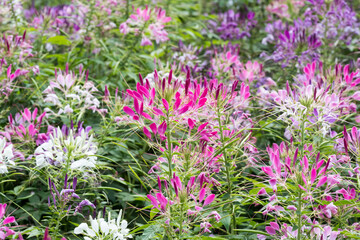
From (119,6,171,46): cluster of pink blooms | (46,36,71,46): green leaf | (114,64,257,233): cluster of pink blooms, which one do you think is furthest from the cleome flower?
(46,36,71,46): green leaf

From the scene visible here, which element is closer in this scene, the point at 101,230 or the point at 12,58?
the point at 101,230

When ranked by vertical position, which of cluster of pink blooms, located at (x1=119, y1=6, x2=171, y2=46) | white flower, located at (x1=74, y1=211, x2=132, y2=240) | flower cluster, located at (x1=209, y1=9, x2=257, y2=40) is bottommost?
white flower, located at (x1=74, y1=211, x2=132, y2=240)

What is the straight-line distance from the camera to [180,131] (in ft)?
8.36

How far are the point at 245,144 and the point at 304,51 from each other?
1292 mm

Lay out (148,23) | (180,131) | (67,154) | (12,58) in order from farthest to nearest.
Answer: (148,23), (12,58), (180,131), (67,154)

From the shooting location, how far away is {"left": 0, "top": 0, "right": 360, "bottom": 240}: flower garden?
164 centimetres

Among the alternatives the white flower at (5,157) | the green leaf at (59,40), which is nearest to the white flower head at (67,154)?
the white flower at (5,157)

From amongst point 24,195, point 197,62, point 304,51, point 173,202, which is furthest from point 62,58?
point 173,202

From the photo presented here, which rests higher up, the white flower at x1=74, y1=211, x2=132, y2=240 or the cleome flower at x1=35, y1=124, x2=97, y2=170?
the cleome flower at x1=35, y1=124, x2=97, y2=170

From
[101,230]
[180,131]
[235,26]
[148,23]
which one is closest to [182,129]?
[101,230]

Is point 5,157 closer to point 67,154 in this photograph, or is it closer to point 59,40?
point 67,154

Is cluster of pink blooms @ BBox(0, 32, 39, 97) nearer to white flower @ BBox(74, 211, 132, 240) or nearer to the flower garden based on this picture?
the flower garden

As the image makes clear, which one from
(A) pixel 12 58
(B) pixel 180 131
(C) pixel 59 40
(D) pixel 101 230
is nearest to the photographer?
(D) pixel 101 230

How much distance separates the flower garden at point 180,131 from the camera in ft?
5.39
